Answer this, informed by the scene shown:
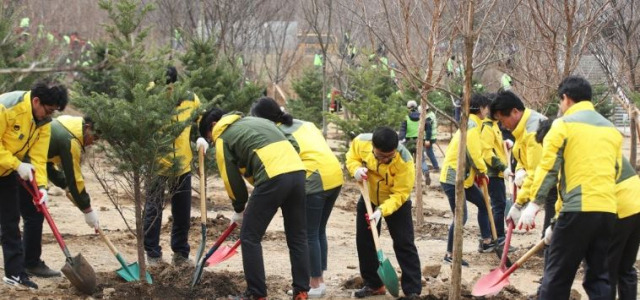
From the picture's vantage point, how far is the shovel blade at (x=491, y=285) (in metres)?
6.74

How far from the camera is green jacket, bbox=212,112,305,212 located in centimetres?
641

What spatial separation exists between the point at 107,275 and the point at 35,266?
0.63 metres

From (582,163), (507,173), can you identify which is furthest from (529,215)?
(507,173)

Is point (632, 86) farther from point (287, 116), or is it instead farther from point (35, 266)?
point (35, 266)

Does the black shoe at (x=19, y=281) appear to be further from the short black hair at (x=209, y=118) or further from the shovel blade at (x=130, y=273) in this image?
the short black hair at (x=209, y=118)

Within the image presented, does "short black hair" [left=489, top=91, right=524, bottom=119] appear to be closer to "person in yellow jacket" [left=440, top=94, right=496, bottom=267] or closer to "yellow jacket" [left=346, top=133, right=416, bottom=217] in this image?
"yellow jacket" [left=346, top=133, right=416, bottom=217]

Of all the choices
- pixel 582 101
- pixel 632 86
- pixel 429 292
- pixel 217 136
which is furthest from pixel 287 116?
pixel 632 86

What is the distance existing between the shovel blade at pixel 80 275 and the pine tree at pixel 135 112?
1.95ft

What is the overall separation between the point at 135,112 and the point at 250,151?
899mm

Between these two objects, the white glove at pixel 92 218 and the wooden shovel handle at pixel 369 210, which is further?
the white glove at pixel 92 218

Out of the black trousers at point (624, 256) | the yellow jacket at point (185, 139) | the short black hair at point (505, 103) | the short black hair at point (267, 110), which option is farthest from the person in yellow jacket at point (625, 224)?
the yellow jacket at point (185, 139)

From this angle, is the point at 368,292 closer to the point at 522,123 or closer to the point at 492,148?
the point at 522,123

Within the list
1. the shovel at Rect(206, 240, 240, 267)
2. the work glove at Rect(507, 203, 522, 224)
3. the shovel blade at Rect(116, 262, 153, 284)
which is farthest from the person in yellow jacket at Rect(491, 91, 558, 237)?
the shovel blade at Rect(116, 262, 153, 284)

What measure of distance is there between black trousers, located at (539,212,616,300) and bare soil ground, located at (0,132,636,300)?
48.6 inches
